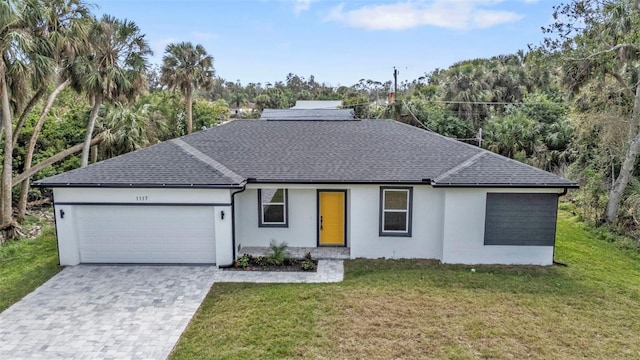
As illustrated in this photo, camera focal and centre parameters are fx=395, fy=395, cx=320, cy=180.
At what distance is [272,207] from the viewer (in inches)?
506

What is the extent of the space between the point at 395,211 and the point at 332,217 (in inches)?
82.3

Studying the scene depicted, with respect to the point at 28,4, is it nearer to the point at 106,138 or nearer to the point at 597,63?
the point at 106,138

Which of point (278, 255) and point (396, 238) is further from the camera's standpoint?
point (396, 238)

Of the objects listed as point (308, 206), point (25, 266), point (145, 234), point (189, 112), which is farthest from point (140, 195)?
point (189, 112)

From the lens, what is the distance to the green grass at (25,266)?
32.2 feet

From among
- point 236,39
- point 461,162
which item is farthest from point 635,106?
point 236,39

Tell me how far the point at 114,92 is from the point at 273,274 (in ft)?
34.3

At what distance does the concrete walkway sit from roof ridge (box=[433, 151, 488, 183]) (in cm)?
392

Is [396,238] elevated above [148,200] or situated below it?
below

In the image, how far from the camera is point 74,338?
7641mm

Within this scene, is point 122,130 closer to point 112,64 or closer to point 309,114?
point 112,64

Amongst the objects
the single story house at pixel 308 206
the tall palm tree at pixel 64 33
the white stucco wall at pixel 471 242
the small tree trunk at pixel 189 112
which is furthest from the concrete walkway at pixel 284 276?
the small tree trunk at pixel 189 112

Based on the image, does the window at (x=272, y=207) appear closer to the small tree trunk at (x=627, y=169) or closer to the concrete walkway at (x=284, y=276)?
the concrete walkway at (x=284, y=276)

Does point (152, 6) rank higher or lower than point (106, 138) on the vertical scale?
higher
